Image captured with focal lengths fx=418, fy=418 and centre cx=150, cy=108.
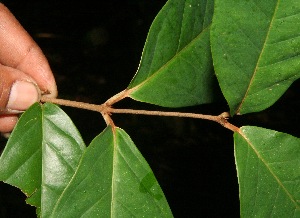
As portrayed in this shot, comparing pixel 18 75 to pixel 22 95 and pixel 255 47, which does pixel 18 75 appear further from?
pixel 255 47

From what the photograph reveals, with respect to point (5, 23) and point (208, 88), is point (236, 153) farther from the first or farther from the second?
point (5, 23)

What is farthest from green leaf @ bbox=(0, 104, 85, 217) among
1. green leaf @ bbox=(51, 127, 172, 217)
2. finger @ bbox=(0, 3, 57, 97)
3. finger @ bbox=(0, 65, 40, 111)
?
finger @ bbox=(0, 3, 57, 97)

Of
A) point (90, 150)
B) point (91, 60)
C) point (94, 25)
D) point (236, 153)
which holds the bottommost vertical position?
point (236, 153)

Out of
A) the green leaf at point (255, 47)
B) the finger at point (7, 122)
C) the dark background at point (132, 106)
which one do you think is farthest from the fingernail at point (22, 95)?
the dark background at point (132, 106)

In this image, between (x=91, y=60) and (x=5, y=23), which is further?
(x=91, y=60)

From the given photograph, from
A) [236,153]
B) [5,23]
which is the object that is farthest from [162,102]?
[5,23]

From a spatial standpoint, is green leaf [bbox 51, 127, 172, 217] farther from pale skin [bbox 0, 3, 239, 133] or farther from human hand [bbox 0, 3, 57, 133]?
human hand [bbox 0, 3, 57, 133]
